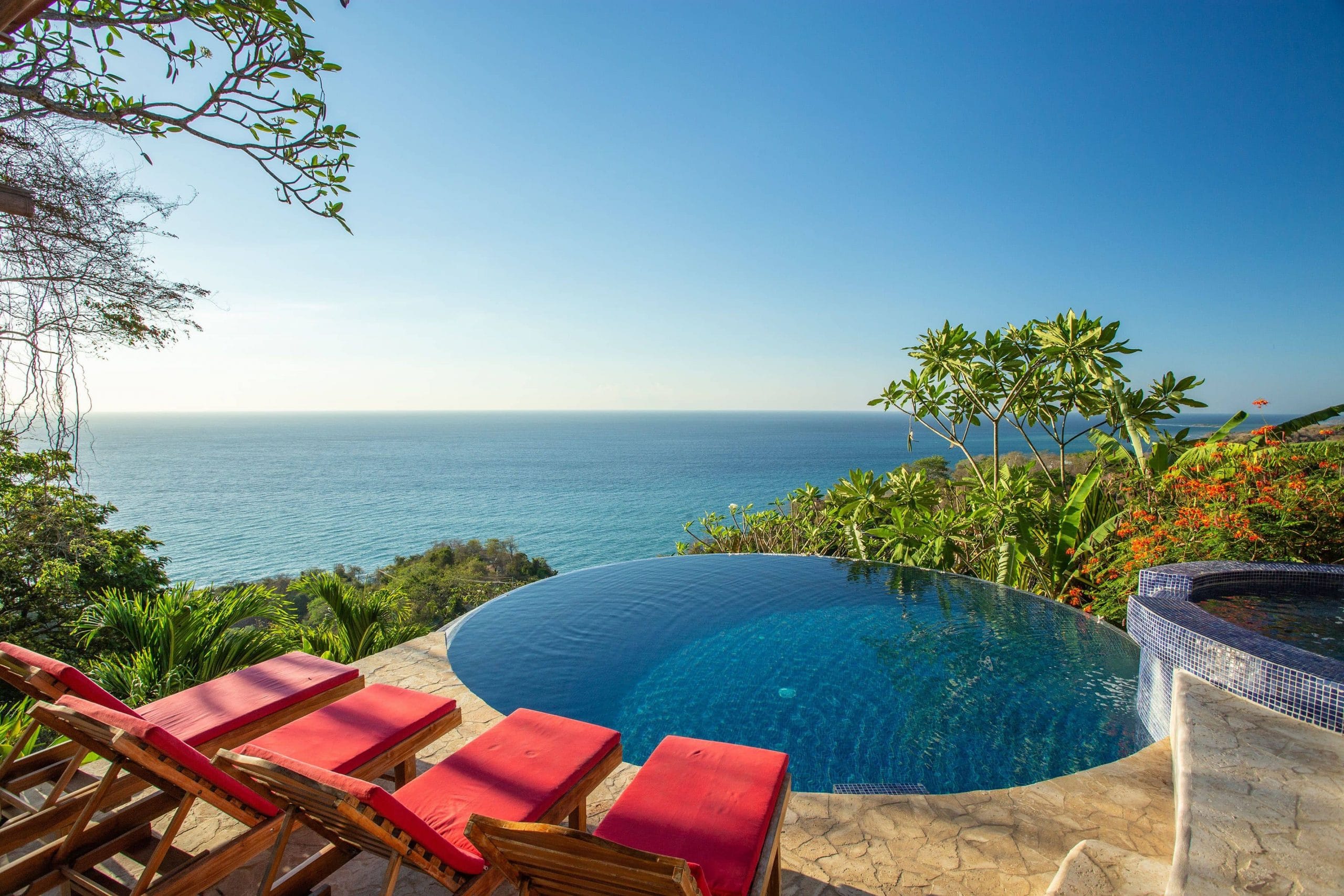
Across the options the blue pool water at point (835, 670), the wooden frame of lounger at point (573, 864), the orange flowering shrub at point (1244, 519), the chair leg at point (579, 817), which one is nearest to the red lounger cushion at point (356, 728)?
the chair leg at point (579, 817)

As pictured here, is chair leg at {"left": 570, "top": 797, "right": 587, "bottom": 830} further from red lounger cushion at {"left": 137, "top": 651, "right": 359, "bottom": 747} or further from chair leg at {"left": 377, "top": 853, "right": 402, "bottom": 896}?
red lounger cushion at {"left": 137, "top": 651, "right": 359, "bottom": 747}

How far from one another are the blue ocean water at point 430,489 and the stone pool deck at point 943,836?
9.08ft

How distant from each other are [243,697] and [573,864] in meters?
2.37

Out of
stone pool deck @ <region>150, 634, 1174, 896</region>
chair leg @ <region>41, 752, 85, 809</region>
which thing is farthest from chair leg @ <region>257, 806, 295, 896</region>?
chair leg @ <region>41, 752, 85, 809</region>

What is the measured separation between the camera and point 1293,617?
4.38 metres

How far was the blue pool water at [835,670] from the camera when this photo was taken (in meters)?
3.61

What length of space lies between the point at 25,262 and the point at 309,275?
18.3 m

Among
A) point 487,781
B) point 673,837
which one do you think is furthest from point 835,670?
point 487,781

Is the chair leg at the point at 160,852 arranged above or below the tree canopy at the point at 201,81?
below

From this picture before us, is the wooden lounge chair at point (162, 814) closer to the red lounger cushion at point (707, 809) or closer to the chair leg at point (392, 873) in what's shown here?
the chair leg at point (392, 873)

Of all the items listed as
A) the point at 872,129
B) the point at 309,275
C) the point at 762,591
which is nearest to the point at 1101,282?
the point at 872,129

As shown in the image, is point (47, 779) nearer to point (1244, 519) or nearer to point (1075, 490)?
point (1244, 519)

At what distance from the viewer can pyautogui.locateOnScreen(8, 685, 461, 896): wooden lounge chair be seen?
1.75 metres

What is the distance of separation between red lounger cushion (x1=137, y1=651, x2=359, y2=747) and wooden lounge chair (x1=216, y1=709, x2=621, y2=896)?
654 mm
